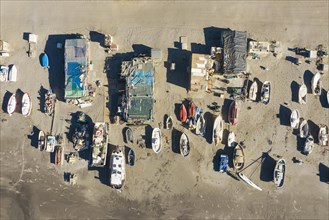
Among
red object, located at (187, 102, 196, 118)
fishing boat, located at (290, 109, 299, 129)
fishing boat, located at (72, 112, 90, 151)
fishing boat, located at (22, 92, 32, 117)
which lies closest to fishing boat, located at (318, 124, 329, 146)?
fishing boat, located at (290, 109, 299, 129)

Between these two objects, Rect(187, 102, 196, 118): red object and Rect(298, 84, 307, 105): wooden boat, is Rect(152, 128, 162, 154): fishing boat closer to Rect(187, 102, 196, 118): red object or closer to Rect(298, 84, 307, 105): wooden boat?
Rect(187, 102, 196, 118): red object

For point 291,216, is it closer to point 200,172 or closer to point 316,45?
point 200,172

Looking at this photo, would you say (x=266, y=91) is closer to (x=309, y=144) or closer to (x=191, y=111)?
(x=309, y=144)

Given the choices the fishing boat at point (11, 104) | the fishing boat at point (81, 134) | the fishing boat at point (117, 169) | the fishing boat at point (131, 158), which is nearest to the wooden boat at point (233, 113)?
the fishing boat at point (131, 158)

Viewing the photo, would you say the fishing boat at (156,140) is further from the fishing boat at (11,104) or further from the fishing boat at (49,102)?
the fishing boat at (11,104)

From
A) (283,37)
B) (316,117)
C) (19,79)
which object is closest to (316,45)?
(283,37)
